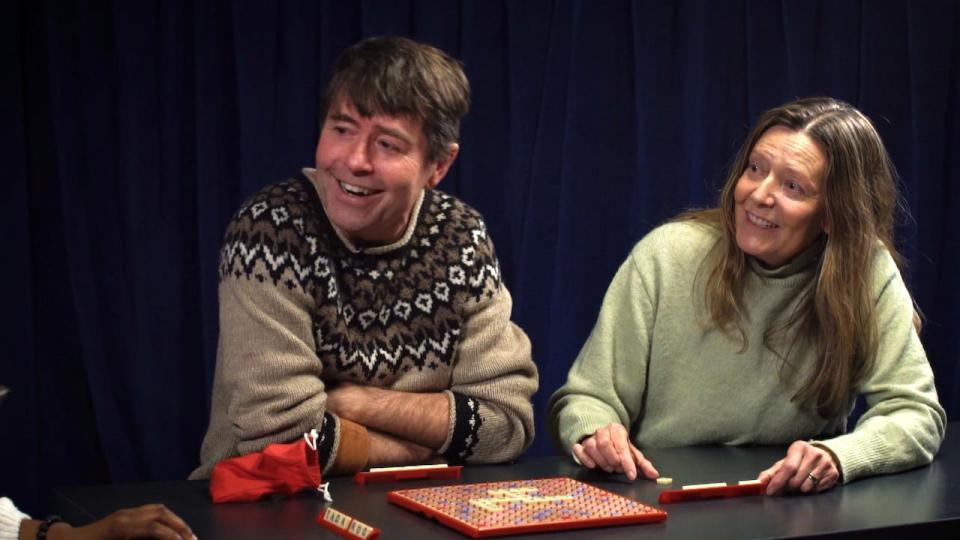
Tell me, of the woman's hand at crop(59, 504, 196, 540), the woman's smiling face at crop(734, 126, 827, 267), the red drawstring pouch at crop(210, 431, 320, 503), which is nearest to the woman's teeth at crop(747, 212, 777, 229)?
the woman's smiling face at crop(734, 126, 827, 267)

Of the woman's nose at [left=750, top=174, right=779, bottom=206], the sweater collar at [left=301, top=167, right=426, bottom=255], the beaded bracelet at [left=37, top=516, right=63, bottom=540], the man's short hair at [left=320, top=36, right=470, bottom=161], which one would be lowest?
the beaded bracelet at [left=37, top=516, right=63, bottom=540]

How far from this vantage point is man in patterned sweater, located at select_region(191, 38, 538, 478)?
2.08 metres

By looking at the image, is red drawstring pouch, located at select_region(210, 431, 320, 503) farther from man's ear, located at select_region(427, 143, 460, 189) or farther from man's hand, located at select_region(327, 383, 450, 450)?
man's ear, located at select_region(427, 143, 460, 189)

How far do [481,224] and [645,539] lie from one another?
2.69 ft

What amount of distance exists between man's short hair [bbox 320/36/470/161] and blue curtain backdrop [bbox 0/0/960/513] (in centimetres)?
96

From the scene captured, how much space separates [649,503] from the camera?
1.95 metres

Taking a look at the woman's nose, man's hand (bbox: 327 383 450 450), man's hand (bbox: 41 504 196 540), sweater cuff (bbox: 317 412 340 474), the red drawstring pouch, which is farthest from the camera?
the woman's nose

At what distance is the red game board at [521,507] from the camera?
1.72 m

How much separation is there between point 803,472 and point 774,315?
1.63 ft

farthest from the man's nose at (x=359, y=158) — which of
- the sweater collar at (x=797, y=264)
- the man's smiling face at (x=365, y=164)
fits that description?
the sweater collar at (x=797, y=264)

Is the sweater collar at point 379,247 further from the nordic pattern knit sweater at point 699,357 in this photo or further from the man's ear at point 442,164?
the nordic pattern knit sweater at point 699,357

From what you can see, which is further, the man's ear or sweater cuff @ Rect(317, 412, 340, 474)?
→ the man's ear

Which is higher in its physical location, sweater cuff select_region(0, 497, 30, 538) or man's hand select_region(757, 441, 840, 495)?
sweater cuff select_region(0, 497, 30, 538)

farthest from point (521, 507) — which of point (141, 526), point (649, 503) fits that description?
point (141, 526)
